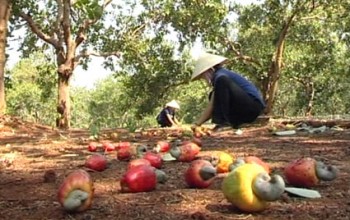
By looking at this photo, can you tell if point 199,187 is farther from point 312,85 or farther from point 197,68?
point 312,85

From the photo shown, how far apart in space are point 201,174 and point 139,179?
1.09 feet

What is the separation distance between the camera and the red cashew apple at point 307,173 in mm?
2623

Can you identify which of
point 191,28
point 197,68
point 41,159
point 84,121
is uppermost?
point 191,28

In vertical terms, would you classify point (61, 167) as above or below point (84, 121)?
above

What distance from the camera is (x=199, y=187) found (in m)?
2.77

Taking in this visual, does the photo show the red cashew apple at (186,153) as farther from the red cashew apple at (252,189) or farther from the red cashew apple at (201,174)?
A: the red cashew apple at (252,189)

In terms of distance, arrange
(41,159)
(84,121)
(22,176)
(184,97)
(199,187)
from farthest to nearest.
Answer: (84,121) → (184,97) → (41,159) → (22,176) → (199,187)

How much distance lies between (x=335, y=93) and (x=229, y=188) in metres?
36.8

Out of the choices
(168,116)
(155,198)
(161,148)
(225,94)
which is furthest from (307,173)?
(168,116)

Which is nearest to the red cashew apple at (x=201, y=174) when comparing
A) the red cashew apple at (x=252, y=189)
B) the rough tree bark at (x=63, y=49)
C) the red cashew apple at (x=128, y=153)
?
the red cashew apple at (x=252, y=189)

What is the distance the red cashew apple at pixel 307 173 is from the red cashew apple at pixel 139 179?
0.73m

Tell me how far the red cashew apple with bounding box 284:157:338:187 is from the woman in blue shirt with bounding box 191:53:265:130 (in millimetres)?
2652

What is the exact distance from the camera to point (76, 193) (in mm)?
2240

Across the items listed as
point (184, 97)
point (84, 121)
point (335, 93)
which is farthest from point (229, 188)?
point (84, 121)
